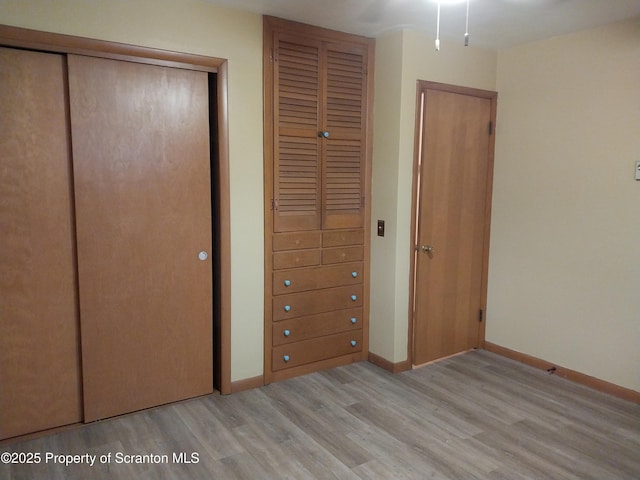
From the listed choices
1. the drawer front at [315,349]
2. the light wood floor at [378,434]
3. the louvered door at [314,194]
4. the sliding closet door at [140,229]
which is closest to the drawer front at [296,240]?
the louvered door at [314,194]

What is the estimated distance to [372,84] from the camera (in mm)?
3301

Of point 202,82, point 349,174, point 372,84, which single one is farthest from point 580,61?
point 202,82

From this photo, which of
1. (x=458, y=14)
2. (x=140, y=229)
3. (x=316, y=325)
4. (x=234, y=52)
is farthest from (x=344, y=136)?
(x=140, y=229)

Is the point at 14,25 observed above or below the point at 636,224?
above

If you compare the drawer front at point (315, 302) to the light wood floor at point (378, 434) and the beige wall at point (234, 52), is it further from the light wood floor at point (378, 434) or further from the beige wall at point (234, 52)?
the light wood floor at point (378, 434)

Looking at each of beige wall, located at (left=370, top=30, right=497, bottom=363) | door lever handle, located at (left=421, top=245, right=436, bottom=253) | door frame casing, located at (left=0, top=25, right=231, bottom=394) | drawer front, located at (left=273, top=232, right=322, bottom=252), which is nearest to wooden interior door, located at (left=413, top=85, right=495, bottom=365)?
door lever handle, located at (left=421, top=245, right=436, bottom=253)

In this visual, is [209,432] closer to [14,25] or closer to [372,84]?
[14,25]

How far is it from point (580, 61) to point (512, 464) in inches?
99.0

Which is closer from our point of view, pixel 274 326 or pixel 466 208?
pixel 274 326

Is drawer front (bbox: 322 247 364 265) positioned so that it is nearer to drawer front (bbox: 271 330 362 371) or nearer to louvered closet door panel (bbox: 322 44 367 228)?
louvered closet door panel (bbox: 322 44 367 228)

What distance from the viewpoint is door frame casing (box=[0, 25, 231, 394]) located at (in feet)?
7.34

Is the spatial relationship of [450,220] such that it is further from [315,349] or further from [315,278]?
[315,349]

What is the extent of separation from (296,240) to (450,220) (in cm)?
119

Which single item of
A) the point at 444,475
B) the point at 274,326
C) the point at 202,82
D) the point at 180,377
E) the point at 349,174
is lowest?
the point at 444,475
